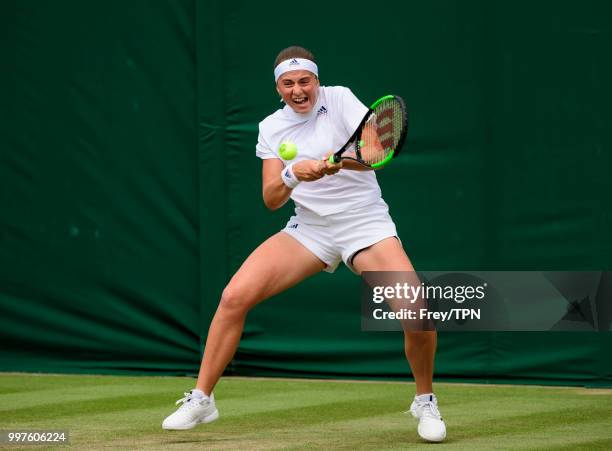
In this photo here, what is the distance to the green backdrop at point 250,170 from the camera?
7293 mm

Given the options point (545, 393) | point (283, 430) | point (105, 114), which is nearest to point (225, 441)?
point (283, 430)

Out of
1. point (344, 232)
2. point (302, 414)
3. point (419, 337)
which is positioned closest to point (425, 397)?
point (419, 337)

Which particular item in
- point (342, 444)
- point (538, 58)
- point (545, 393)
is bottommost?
point (342, 444)

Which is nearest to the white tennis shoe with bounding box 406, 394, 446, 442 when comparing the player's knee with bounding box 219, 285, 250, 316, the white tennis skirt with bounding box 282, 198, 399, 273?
the white tennis skirt with bounding box 282, 198, 399, 273

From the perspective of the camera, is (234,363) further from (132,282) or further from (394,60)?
(394,60)

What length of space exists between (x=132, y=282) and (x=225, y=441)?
10.6 ft

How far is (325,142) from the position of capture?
5.36m

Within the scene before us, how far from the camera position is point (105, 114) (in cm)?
839

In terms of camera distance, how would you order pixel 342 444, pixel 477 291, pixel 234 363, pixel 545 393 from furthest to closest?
pixel 234 363 → pixel 477 291 → pixel 545 393 → pixel 342 444

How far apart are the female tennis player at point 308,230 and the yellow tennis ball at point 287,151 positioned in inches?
2.0

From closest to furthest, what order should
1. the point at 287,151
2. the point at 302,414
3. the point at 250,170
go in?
the point at 287,151 → the point at 302,414 → the point at 250,170

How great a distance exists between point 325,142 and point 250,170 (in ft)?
8.77

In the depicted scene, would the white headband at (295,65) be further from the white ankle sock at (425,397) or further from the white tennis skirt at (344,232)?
the white ankle sock at (425,397)

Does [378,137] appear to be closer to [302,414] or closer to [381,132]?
[381,132]
